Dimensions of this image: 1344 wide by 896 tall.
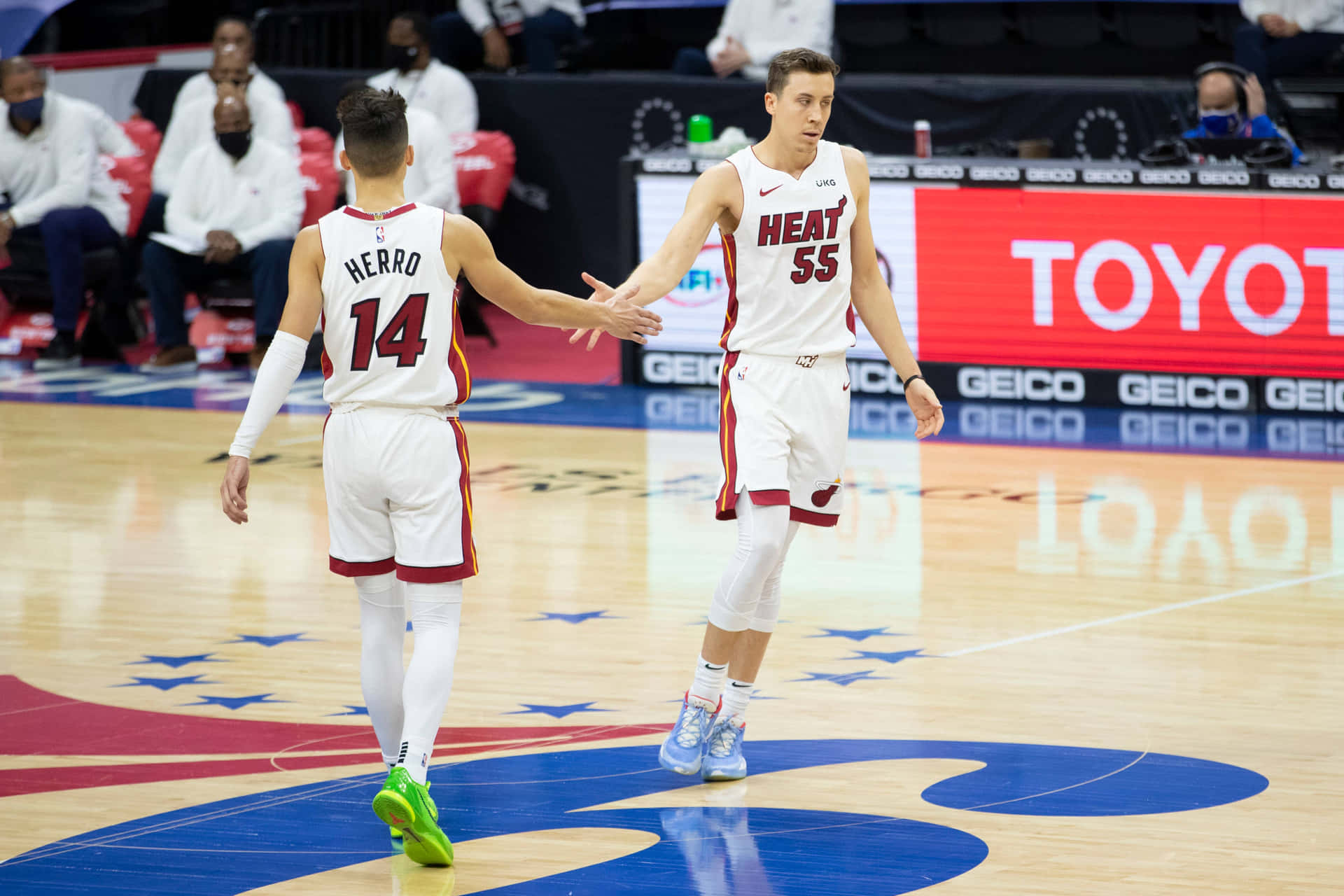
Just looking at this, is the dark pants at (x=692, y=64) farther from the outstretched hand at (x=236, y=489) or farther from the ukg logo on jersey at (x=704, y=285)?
the outstretched hand at (x=236, y=489)

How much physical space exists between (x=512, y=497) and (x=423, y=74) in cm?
485

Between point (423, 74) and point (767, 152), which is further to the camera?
point (423, 74)

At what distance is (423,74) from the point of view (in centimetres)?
1252

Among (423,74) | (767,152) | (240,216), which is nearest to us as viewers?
(767,152)

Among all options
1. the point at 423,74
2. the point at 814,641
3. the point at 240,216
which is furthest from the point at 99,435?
the point at 814,641

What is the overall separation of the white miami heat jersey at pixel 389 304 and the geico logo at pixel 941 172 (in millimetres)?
6645

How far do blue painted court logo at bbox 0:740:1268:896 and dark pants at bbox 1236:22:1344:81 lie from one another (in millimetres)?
7891

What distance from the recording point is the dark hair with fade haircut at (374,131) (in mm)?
4191

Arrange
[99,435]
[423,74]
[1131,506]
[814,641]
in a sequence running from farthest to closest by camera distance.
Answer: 1. [423,74]
2. [99,435]
3. [1131,506]
4. [814,641]

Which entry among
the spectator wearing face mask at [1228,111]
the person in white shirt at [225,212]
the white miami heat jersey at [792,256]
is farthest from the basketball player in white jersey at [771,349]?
the person in white shirt at [225,212]

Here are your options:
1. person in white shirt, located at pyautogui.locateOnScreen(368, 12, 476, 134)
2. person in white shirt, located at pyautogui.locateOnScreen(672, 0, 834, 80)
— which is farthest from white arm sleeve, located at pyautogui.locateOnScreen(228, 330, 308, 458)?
person in white shirt, located at pyautogui.locateOnScreen(672, 0, 834, 80)

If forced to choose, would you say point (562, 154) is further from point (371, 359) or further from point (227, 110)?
point (371, 359)

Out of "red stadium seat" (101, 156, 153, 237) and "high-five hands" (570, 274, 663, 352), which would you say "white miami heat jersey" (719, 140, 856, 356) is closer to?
"high-five hands" (570, 274, 663, 352)

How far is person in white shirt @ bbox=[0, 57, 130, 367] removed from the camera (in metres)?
11.9
